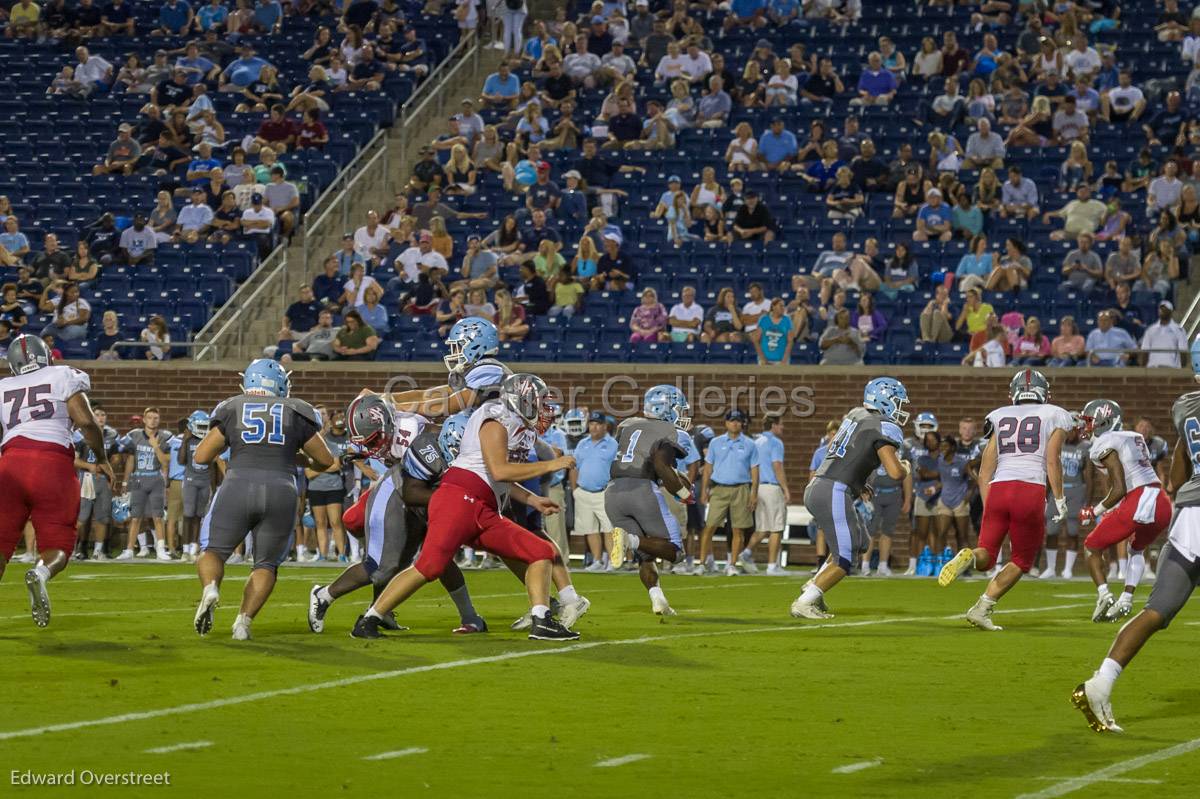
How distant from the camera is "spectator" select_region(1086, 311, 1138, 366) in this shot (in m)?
21.1

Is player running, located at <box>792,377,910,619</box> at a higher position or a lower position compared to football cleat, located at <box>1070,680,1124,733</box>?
higher

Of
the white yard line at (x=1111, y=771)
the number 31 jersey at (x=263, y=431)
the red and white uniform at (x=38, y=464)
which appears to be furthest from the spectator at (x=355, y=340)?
the white yard line at (x=1111, y=771)

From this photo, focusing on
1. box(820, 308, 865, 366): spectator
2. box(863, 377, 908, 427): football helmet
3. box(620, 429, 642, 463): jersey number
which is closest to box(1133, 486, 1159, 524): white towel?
box(863, 377, 908, 427): football helmet

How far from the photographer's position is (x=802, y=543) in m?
22.3

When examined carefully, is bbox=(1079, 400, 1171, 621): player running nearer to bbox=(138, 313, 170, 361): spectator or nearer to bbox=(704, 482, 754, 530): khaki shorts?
bbox=(704, 482, 754, 530): khaki shorts

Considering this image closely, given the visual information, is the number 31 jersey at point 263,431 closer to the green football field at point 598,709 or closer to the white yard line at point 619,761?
the green football field at point 598,709

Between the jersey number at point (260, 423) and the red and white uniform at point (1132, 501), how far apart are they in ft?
21.8

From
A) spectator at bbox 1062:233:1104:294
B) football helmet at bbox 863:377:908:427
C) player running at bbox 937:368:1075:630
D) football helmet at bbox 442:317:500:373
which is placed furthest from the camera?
spectator at bbox 1062:233:1104:294

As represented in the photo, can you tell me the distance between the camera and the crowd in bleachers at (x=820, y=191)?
2223cm

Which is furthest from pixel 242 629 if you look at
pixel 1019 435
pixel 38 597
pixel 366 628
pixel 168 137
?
pixel 168 137

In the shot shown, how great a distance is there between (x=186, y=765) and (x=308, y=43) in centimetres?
2455

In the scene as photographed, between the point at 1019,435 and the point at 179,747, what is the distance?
311 inches

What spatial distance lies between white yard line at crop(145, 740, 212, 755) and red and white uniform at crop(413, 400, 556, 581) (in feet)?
10.9

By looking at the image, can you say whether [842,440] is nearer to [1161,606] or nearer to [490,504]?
[490,504]
